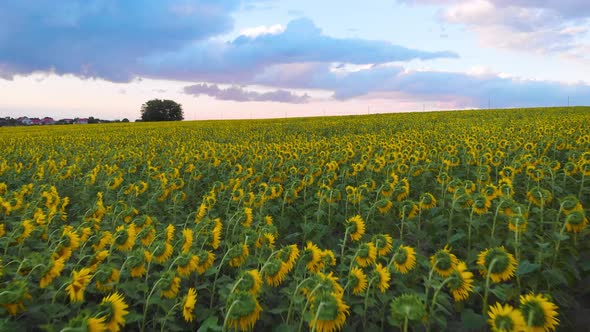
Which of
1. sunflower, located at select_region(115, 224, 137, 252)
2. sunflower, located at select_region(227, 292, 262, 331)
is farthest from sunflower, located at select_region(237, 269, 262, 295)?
sunflower, located at select_region(115, 224, 137, 252)

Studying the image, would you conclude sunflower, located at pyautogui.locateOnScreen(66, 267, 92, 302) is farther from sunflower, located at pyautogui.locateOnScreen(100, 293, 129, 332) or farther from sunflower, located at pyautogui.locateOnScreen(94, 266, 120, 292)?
sunflower, located at pyautogui.locateOnScreen(100, 293, 129, 332)

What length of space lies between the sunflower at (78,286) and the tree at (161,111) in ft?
265

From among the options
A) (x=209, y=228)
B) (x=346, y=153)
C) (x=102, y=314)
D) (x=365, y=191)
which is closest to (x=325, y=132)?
(x=346, y=153)

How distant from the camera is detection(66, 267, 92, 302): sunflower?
9.08 ft

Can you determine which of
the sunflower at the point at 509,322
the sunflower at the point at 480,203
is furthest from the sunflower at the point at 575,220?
the sunflower at the point at 509,322

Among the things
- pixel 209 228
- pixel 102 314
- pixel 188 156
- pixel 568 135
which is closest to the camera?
pixel 102 314

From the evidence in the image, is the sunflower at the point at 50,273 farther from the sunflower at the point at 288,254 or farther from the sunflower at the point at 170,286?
the sunflower at the point at 288,254

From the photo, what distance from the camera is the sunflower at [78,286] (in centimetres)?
277

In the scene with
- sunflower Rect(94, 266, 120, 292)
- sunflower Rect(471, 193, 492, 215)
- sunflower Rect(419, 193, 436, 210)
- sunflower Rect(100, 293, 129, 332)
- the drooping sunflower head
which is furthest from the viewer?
sunflower Rect(419, 193, 436, 210)

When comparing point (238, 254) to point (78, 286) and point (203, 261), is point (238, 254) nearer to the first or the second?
point (203, 261)

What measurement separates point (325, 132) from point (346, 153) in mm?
12693

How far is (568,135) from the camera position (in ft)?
36.6

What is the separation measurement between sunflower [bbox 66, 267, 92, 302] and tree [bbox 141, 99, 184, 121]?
80672 millimetres

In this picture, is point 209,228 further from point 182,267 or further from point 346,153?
point 346,153
